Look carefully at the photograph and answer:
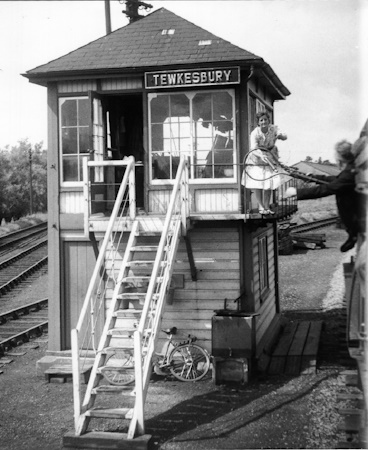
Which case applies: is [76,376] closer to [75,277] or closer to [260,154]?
[75,277]

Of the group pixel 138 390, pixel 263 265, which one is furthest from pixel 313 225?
pixel 138 390

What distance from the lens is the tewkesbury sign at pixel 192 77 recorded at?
10250mm

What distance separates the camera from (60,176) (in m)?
11.5

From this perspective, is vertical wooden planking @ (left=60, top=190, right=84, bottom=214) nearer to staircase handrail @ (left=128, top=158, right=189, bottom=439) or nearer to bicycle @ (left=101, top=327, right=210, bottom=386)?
staircase handrail @ (left=128, top=158, right=189, bottom=439)

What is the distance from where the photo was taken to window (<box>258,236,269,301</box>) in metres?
12.8

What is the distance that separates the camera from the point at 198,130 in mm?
10891

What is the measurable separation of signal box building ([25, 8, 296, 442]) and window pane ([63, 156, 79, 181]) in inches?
0.9

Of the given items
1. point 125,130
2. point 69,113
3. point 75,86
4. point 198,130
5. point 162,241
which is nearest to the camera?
point 162,241

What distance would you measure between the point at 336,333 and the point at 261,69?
636cm

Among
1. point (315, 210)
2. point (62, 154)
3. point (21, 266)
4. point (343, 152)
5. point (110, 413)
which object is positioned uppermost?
point (62, 154)

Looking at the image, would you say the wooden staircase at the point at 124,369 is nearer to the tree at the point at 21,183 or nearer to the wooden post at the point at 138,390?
the wooden post at the point at 138,390

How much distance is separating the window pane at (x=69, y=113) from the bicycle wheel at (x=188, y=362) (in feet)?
15.5

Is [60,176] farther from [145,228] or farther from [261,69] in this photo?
[261,69]

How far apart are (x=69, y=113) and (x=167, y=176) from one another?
90.4 inches
